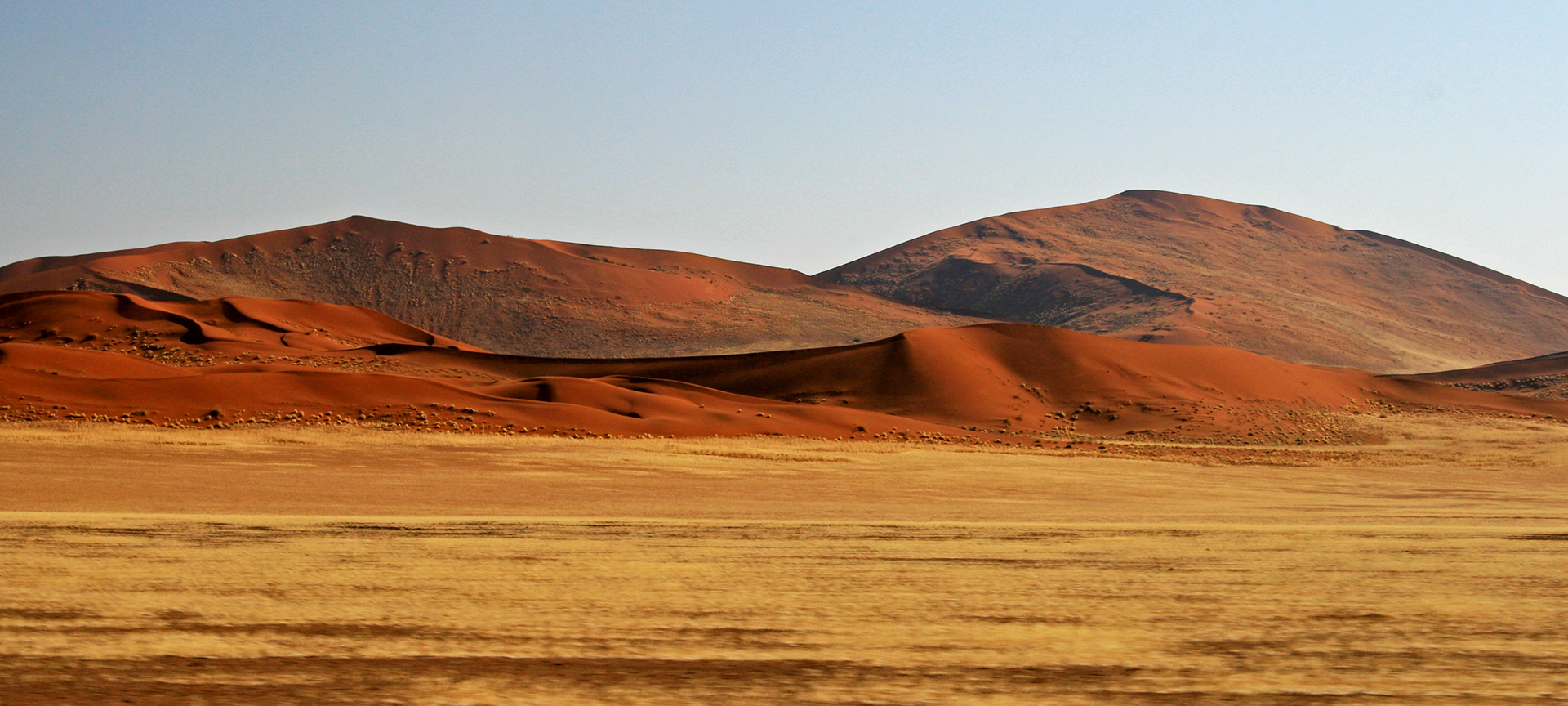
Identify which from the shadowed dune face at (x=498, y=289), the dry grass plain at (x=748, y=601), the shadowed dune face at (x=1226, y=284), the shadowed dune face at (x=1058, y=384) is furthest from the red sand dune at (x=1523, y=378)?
the dry grass plain at (x=748, y=601)

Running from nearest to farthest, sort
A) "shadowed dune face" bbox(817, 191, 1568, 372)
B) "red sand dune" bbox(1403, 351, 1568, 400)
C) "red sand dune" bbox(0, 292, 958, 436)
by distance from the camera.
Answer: "red sand dune" bbox(0, 292, 958, 436)
"red sand dune" bbox(1403, 351, 1568, 400)
"shadowed dune face" bbox(817, 191, 1568, 372)

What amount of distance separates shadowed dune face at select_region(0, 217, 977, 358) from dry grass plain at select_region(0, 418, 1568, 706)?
290 ft

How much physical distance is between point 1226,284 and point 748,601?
146m

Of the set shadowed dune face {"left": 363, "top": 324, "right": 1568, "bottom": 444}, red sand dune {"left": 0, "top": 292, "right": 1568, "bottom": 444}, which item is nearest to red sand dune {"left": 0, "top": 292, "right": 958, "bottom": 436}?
red sand dune {"left": 0, "top": 292, "right": 1568, "bottom": 444}

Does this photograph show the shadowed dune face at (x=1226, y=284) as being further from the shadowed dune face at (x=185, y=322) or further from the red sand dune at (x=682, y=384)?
the shadowed dune face at (x=185, y=322)

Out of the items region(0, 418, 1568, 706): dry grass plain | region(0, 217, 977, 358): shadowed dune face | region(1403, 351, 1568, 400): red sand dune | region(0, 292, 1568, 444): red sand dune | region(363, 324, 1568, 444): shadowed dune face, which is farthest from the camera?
region(0, 217, 977, 358): shadowed dune face

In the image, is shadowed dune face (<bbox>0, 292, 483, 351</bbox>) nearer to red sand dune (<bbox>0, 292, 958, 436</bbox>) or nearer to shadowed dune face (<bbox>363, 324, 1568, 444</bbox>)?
red sand dune (<bbox>0, 292, 958, 436</bbox>)

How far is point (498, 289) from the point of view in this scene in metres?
118

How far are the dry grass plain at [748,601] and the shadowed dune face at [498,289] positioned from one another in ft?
290

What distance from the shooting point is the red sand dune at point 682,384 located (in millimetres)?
32312

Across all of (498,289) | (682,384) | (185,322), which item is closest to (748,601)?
(682,384)

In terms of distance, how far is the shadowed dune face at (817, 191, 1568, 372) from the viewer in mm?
123812

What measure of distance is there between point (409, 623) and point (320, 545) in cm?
338

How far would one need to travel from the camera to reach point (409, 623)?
746 cm
